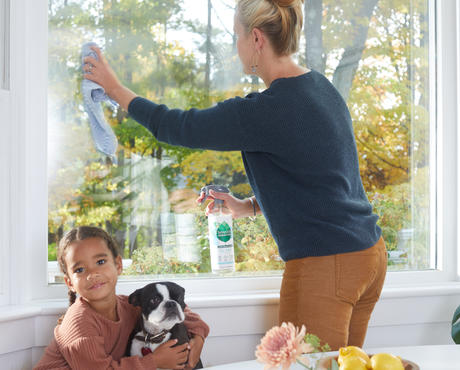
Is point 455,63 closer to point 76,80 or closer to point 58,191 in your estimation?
point 76,80

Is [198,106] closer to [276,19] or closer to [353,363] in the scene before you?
[276,19]

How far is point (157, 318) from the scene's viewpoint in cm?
135

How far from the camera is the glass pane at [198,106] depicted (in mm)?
1729

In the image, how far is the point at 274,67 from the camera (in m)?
1.41

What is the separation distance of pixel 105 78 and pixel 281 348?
106 cm

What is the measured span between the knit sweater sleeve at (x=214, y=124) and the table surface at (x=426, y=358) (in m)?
0.53

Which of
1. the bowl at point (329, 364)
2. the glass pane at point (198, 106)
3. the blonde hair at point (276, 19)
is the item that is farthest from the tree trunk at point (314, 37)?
the bowl at point (329, 364)

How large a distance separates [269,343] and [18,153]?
1.21 m

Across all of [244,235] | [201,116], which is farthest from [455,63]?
[201,116]

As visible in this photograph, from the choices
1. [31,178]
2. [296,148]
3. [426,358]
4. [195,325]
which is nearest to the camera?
[426,358]

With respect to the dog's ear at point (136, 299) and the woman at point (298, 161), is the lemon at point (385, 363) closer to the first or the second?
the woman at point (298, 161)

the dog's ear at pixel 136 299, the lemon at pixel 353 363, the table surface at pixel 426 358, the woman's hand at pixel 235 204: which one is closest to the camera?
the lemon at pixel 353 363

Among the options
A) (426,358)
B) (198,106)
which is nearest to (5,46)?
(198,106)

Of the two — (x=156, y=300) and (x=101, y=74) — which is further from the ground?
(x=101, y=74)
